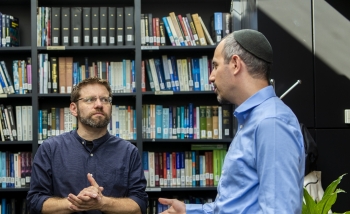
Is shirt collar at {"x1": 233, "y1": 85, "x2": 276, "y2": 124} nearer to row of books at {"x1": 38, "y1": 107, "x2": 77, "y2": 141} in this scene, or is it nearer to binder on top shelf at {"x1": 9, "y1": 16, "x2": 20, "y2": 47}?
row of books at {"x1": 38, "y1": 107, "x2": 77, "y2": 141}

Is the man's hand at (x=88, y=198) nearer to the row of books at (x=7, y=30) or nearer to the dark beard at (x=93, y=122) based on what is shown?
the dark beard at (x=93, y=122)

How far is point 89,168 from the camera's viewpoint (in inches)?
105

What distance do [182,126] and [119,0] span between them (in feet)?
3.72

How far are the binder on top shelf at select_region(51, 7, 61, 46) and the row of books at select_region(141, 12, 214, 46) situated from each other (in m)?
0.64

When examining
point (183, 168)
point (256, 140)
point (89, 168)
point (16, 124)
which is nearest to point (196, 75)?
point (183, 168)

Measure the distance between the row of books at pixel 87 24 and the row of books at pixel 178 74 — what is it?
279 millimetres

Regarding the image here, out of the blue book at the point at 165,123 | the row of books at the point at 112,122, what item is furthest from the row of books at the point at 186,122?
the row of books at the point at 112,122

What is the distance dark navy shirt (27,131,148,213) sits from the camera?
263cm

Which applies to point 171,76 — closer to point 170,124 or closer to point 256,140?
point 170,124

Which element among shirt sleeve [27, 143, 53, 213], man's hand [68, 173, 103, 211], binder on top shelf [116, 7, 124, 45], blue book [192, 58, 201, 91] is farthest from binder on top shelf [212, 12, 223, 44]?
man's hand [68, 173, 103, 211]

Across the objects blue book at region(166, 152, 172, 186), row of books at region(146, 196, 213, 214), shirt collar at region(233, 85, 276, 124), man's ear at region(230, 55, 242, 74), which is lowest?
row of books at region(146, 196, 213, 214)

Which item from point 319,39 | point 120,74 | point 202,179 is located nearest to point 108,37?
point 120,74

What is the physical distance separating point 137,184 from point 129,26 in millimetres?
1747

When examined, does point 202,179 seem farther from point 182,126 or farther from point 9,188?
point 9,188
